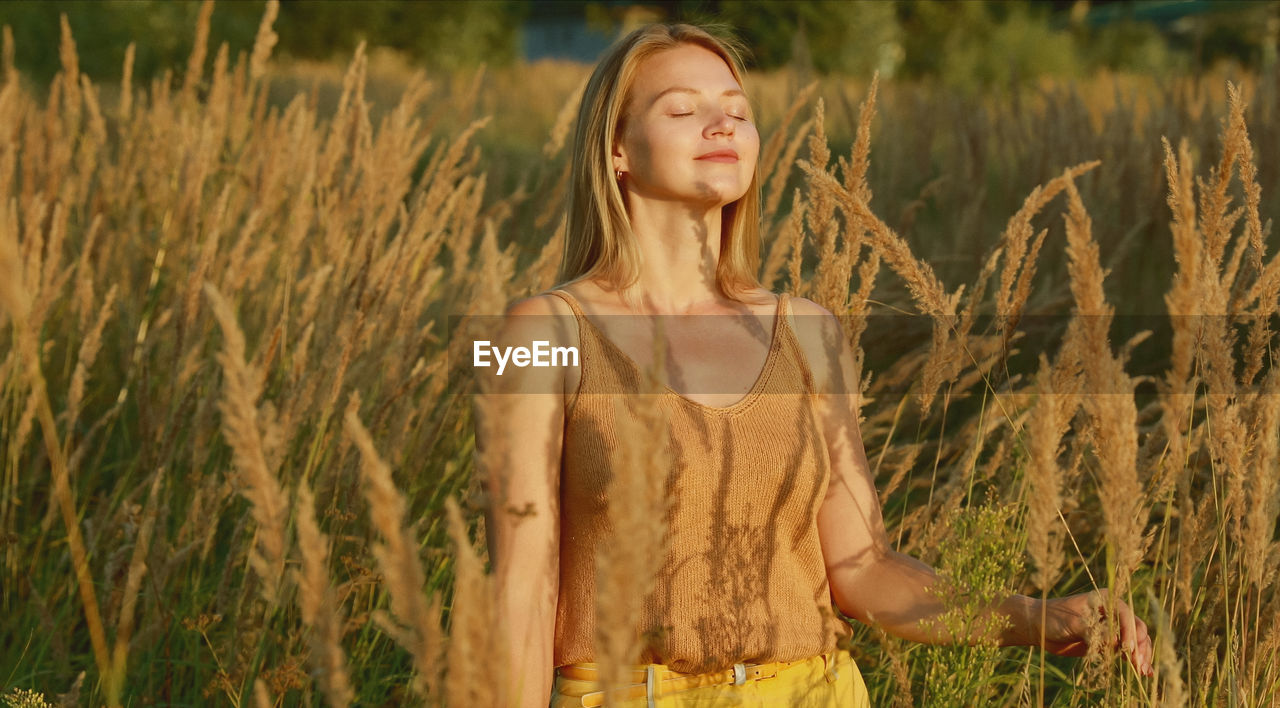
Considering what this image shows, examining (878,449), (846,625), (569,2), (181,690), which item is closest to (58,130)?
(181,690)

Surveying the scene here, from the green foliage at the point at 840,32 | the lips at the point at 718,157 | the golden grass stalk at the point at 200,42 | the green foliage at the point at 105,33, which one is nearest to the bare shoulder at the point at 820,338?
the lips at the point at 718,157

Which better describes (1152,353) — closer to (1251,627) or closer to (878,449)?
(878,449)

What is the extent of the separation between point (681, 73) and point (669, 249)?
0.26 meters

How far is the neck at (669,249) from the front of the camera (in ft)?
5.30

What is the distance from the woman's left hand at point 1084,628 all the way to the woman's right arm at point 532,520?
59cm

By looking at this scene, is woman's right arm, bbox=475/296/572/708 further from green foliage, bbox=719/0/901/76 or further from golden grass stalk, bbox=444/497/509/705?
green foliage, bbox=719/0/901/76

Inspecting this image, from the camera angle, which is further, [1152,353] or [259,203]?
[1152,353]

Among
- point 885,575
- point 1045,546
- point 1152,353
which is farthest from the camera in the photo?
point 1152,353

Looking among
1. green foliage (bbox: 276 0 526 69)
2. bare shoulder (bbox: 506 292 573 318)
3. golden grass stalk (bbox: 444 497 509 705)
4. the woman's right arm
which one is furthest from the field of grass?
green foliage (bbox: 276 0 526 69)

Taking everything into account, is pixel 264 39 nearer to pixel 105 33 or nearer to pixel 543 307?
pixel 543 307

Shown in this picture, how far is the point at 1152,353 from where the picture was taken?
9.44 feet

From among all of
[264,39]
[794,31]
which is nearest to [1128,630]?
[264,39]

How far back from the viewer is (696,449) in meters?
1.46

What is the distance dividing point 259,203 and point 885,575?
70.0 inches
